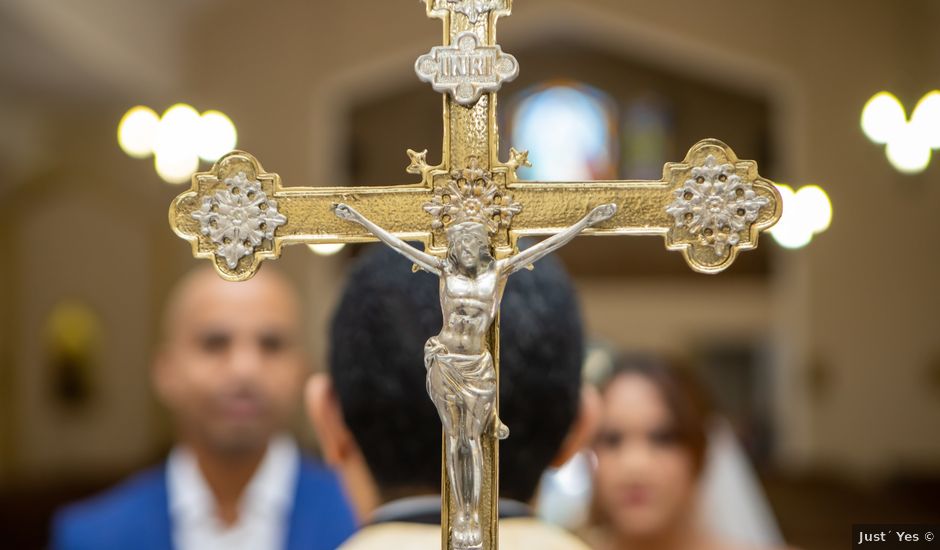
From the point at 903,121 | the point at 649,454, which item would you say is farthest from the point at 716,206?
the point at 903,121

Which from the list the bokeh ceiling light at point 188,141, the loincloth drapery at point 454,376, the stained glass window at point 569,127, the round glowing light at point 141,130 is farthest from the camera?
the stained glass window at point 569,127

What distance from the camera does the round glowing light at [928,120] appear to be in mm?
2625

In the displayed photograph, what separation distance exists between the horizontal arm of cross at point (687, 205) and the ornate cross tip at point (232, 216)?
0.29m

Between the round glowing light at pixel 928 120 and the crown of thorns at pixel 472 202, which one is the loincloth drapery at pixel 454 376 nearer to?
the crown of thorns at pixel 472 202

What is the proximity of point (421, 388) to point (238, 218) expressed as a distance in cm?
29

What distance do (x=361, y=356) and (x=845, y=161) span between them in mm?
11832

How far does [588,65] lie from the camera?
49.0 feet

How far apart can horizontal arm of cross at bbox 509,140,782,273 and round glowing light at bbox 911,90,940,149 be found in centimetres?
158

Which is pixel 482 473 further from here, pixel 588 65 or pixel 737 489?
pixel 588 65

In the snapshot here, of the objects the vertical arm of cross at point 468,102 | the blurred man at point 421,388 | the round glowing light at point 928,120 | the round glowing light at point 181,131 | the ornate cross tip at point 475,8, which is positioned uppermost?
the round glowing light at point 181,131

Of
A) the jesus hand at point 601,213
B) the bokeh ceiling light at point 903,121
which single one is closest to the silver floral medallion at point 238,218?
the jesus hand at point 601,213

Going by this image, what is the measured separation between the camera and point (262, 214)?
4.19ft

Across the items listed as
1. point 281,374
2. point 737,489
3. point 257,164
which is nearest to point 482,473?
point 257,164

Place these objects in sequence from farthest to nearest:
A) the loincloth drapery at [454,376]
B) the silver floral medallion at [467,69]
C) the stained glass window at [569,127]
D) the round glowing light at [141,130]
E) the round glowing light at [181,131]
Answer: the stained glass window at [569,127]
the round glowing light at [141,130]
the round glowing light at [181,131]
the silver floral medallion at [467,69]
the loincloth drapery at [454,376]
